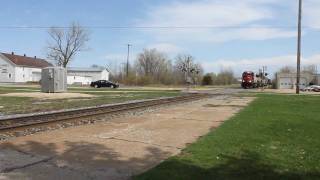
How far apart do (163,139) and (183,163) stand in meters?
3.73

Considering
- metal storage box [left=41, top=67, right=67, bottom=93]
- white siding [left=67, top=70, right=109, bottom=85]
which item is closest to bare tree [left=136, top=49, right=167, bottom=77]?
white siding [left=67, top=70, right=109, bottom=85]

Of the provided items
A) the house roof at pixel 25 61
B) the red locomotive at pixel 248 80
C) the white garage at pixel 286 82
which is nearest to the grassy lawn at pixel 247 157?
the red locomotive at pixel 248 80

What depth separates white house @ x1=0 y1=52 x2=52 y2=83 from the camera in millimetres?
123062

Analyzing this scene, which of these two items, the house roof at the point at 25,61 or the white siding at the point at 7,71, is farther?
the house roof at the point at 25,61

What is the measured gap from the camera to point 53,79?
4322 cm

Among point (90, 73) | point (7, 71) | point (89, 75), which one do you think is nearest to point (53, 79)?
point (7, 71)

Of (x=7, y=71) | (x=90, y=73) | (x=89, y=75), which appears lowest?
(x=89, y=75)

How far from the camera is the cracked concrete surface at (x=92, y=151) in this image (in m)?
8.29

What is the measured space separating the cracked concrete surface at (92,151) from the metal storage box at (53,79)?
2875cm

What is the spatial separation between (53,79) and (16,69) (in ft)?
278

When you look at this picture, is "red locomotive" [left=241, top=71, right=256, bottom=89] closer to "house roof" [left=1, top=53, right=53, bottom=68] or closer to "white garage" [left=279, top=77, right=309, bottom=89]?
"white garage" [left=279, top=77, right=309, bottom=89]

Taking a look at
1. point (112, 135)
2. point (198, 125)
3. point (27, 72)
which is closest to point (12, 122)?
point (112, 135)

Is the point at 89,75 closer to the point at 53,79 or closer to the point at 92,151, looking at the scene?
the point at 53,79

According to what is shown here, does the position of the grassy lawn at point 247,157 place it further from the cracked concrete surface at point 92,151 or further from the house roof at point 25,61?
the house roof at point 25,61
